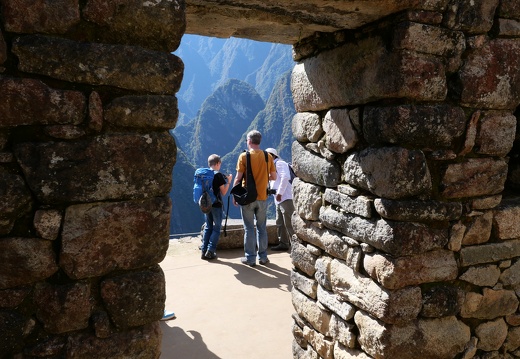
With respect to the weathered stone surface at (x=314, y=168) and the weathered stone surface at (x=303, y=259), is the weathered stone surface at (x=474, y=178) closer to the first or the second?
the weathered stone surface at (x=314, y=168)

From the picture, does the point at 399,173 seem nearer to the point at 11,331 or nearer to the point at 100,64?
the point at 100,64

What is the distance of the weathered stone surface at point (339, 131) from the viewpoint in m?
2.40

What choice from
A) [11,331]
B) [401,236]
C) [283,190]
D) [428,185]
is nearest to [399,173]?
[428,185]

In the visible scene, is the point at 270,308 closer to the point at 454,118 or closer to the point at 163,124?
the point at 454,118

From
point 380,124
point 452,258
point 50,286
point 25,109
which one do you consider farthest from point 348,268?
point 25,109

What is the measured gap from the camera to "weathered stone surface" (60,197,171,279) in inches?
57.4

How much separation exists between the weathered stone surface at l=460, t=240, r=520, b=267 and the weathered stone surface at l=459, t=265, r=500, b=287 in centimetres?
4

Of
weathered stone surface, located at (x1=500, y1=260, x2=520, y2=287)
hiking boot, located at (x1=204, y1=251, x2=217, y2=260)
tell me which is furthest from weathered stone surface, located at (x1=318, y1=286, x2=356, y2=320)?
hiking boot, located at (x1=204, y1=251, x2=217, y2=260)

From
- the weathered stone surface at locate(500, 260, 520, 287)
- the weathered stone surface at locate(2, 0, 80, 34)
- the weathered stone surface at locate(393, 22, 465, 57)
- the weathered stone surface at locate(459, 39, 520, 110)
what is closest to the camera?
the weathered stone surface at locate(2, 0, 80, 34)

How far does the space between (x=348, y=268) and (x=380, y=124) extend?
2.88ft

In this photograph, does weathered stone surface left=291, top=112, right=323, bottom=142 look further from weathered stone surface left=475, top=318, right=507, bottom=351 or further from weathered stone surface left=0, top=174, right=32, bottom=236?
weathered stone surface left=0, top=174, right=32, bottom=236

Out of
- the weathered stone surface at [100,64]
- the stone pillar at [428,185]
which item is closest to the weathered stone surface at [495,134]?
the stone pillar at [428,185]

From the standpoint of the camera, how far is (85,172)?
1447mm

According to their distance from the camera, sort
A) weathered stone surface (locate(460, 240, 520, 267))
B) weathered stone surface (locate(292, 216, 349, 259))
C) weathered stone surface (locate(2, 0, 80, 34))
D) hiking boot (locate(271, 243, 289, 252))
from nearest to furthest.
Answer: weathered stone surface (locate(2, 0, 80, 34)) < weathered stone surface (locate(460, 240, 520, 267)) < weathered stone surface (locate(292, 216, 349, 259)) < hiking boot (locate(271, 243, 289, 252))
